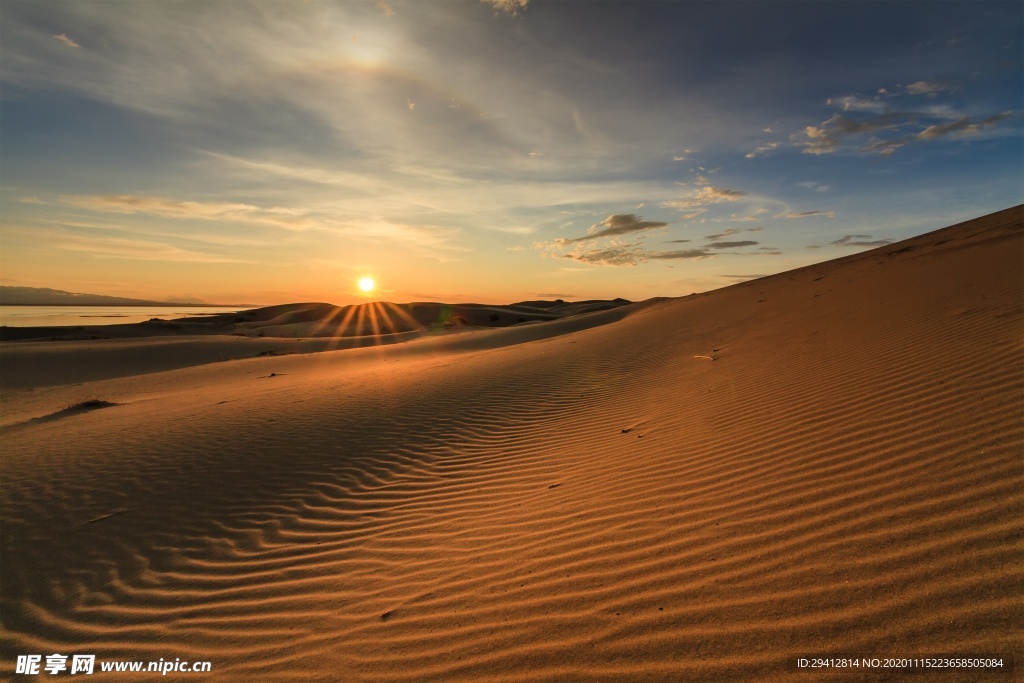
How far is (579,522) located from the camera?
164 inches

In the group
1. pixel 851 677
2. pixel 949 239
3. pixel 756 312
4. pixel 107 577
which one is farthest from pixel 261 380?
pixel 949 239

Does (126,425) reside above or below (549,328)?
below

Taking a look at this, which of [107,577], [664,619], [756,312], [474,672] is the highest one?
[756,312]

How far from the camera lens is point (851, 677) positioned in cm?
220

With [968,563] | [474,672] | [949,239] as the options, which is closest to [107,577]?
[474,672]

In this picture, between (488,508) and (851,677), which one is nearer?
(851,677)

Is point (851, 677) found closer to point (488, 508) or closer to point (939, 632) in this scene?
point (939, 632)

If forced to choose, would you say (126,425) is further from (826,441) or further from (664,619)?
(826,441)

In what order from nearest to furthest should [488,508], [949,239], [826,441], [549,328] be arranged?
[826,441], [488,508], [949,239], [549,328]

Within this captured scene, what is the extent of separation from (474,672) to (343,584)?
179 cm

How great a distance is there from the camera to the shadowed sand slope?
104 inches

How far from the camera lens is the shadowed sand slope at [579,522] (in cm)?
263

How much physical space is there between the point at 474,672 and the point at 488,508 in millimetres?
2358

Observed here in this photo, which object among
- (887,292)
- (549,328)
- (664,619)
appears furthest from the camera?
(549,328)
